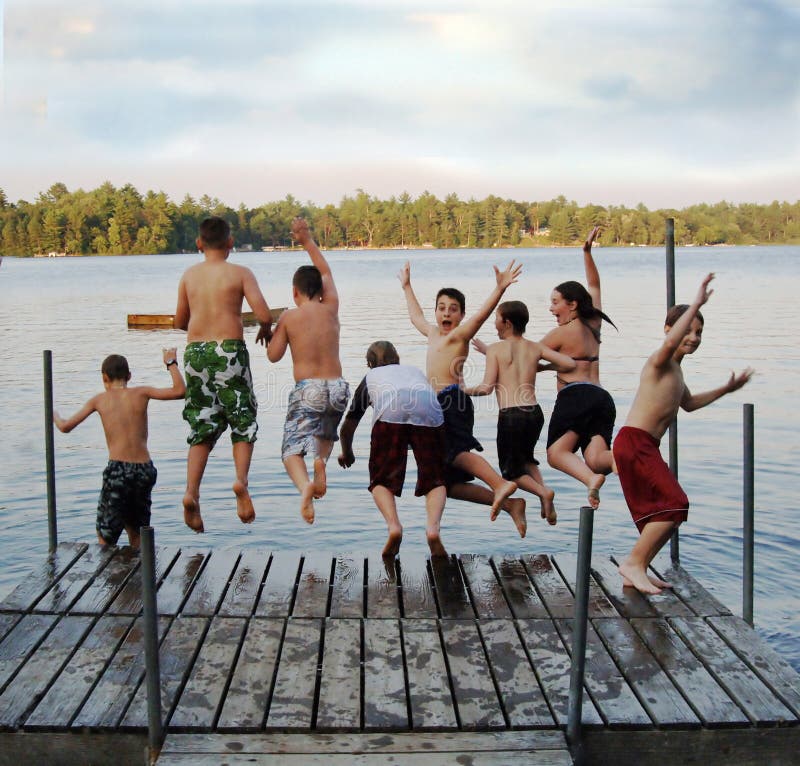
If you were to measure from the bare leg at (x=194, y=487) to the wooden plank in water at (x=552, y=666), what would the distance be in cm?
206

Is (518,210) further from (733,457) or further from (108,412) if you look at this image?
(108,412)

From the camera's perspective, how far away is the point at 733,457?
45.5ft

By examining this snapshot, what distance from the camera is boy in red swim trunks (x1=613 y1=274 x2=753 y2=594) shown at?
568 centimetres

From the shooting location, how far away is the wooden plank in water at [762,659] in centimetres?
464

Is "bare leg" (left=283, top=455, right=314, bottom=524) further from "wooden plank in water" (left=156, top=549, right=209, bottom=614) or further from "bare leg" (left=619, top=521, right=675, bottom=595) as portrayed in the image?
"bare leg" (left=619, top=521, right=675, bottom=595)

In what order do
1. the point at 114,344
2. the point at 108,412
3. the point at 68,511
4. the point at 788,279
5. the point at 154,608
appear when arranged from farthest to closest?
the point at 788,279
the point at 114,344
the point at 68,511
the point at 108,412
the point at 154,608

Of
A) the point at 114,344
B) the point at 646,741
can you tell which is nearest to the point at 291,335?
the point at 646,741

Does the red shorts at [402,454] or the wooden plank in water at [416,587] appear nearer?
the wooden plank in water at [416,587]

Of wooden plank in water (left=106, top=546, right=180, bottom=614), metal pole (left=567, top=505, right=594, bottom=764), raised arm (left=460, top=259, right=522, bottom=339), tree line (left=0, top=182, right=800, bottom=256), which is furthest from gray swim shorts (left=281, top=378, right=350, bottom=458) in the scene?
tree line (left=0, top=182, right=800, bottom=256)

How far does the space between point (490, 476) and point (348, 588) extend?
1145 mm

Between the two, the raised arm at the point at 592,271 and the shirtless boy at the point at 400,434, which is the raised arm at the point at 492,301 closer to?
the shirtless boy at the point at 400,434

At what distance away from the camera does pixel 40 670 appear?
4840mm

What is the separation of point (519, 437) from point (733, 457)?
809 cm

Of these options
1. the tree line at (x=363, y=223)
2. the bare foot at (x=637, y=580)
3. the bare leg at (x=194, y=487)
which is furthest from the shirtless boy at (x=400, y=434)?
the tree line at (x=363, y=223)
